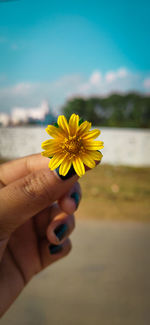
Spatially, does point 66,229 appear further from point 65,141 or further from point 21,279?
point 65,141

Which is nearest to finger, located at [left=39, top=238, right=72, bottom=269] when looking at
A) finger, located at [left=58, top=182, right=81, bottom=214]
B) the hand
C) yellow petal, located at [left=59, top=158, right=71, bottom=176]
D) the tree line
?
the hand

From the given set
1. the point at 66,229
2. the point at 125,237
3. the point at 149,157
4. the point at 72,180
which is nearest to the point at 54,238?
the point at 66,229

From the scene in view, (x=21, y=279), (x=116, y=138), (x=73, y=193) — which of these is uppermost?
(x=73, y=193)

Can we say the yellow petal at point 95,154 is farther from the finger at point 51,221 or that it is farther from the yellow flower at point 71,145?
the finger at point 51,221

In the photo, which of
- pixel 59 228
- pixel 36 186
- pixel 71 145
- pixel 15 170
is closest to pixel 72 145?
pixel 71 145

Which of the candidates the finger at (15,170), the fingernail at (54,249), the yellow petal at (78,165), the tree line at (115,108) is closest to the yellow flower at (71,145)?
the yellow petal at (78,165)

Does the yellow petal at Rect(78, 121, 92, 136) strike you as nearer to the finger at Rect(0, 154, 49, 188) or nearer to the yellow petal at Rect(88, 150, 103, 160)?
the yellow petal at Rect(88, 150, 103, 160)
